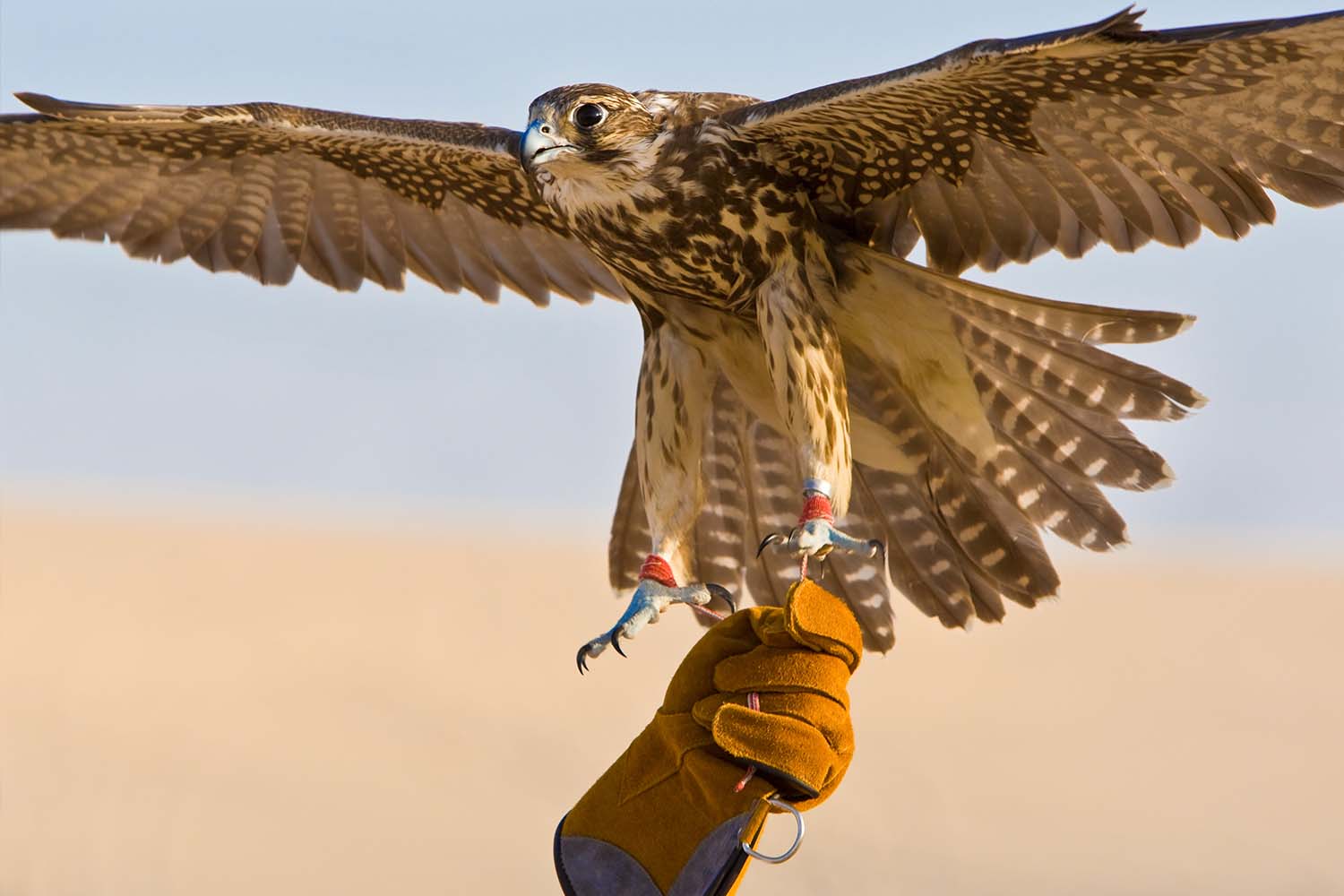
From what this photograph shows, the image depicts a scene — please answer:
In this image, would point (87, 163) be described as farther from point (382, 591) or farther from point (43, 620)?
point (382, 591)

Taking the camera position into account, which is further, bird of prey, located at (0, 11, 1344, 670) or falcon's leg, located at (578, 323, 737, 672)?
falcon's leg, located at (578, 323, 737, 672)

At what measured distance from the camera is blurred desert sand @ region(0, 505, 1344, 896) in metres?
9.49

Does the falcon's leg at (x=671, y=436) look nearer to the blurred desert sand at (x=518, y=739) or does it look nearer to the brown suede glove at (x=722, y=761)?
the brown suede glove at (x=722, y=761)

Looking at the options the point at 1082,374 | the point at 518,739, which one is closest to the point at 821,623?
the point at 1082,374

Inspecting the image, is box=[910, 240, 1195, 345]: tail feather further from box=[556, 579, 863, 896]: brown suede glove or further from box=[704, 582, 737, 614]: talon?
box=[556, 579, 863, 896]: brown suede glove

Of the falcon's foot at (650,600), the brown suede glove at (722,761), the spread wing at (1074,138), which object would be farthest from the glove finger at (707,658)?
the spread wing at (1074,138)

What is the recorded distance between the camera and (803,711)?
11.6 feet

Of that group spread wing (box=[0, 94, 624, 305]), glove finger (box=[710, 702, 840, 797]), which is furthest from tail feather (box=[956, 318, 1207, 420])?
glove finger (box=[710, 702, 840, 797])

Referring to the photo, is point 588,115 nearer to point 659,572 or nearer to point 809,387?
point 809,387

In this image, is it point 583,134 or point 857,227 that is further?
point 857,227

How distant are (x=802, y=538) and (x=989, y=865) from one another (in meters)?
6.31

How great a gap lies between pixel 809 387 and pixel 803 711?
1198mm

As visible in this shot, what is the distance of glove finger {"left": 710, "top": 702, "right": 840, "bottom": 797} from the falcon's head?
169 cm

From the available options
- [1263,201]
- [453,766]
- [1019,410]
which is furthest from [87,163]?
[453,766]
